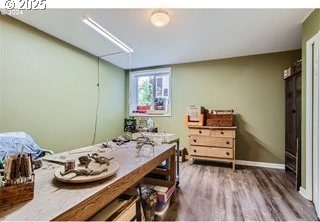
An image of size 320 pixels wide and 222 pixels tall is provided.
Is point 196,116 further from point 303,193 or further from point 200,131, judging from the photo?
point 303,193

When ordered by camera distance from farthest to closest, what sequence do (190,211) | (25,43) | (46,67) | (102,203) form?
(46,67)
(25,43)
(190,211)
(102,203)

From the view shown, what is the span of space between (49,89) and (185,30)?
242 cm

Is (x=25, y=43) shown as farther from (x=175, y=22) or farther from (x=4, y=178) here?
(x=4, y=178)

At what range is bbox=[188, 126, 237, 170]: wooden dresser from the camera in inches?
146

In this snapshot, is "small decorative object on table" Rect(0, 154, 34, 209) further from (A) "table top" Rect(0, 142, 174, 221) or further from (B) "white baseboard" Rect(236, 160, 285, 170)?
(B) "white baseboard" Rect(236, 160, 285, 170)

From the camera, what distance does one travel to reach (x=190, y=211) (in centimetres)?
209

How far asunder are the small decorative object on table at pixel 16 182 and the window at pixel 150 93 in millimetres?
4040

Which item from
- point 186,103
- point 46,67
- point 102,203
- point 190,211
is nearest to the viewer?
point 102,203

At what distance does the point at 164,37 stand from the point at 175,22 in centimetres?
53

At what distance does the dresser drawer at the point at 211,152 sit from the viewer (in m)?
3.70

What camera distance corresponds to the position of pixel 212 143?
12.6 ft

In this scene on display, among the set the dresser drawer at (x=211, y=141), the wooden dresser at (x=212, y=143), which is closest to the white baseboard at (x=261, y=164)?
the wooden dresser at (x=212, y=143)

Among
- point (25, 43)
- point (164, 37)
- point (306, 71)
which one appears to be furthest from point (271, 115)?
point (25, 43)

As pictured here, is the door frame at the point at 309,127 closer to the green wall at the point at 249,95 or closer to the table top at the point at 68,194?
the green wall at the point at 249,95
